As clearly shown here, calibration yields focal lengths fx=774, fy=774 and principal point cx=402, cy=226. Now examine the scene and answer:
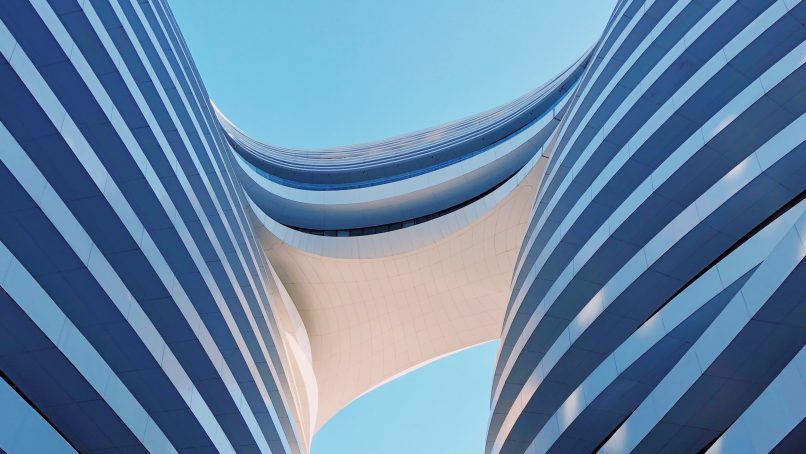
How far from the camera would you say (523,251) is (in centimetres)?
2481

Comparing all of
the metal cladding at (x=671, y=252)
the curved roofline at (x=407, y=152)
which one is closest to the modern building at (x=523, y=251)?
the metal cladding at (x=671, y=252)

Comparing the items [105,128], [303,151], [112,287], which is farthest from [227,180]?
[303,151]

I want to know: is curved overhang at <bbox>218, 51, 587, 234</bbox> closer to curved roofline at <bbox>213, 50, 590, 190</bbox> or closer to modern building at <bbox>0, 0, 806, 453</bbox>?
curved roofline at <bbox>213, 50, 590, 190</bbox>

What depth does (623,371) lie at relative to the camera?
16.1 meters

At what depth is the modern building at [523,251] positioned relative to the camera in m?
12.5

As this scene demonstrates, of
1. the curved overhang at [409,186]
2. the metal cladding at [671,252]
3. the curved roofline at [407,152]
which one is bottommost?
the metal cladding at [671,252]

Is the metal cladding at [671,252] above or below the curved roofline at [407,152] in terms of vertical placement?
below

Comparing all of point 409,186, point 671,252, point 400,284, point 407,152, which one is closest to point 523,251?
point 671,252

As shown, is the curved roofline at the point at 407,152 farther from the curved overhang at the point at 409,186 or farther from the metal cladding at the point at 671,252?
the metal cladding at the point at 671,252

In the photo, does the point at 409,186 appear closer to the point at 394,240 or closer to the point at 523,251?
the point at 394,240

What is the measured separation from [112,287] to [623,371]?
33.6ft

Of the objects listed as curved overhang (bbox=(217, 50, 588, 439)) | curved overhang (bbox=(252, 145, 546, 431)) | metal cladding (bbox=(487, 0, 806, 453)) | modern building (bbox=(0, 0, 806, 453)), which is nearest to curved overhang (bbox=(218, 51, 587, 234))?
curved overhang (bbox=(217, 50, 588, 439))

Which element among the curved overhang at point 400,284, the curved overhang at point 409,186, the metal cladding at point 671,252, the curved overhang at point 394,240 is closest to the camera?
the metal cladding at point 671,252

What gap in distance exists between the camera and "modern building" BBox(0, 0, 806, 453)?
492 inches
